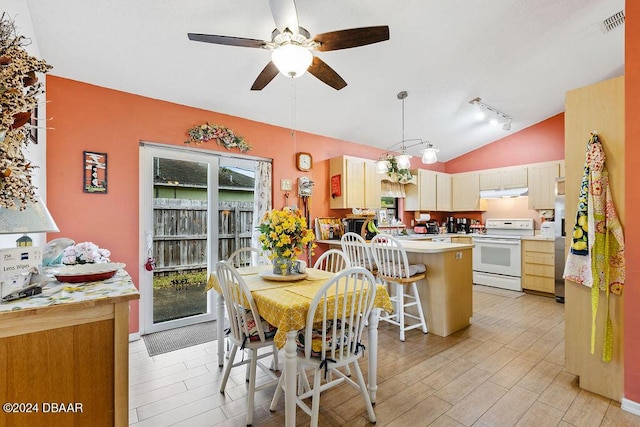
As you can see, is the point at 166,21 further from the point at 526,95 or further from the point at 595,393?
the point at 526,95

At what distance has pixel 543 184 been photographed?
493 centimetres

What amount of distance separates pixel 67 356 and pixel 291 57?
180 centimetres

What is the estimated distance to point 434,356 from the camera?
265cm

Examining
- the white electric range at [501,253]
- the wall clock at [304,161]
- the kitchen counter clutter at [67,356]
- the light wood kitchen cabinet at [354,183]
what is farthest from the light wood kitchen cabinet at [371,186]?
the kitchen counter clutter at [67,356]

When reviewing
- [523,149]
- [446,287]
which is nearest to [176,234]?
[446,287]

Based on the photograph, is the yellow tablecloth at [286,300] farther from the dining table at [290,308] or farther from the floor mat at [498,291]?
the floor mat at [498,291]

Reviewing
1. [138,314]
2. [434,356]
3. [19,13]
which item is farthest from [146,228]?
[434,356]

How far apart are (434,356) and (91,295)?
8.50 feet

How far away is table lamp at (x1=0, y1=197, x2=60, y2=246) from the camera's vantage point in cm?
110

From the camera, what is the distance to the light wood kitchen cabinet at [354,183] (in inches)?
174

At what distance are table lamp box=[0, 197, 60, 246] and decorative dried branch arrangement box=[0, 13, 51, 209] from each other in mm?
37

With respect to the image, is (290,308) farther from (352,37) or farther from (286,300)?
(352,37)

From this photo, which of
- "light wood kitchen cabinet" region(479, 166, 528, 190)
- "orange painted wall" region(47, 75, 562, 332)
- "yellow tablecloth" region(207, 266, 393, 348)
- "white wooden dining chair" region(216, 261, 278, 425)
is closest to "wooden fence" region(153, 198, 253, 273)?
"orange painted wall" region(47, 75, 562, 332)

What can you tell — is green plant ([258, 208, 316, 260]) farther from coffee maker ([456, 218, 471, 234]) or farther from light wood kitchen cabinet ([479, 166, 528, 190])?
coffee maker ([456, 218, 471, 234])
